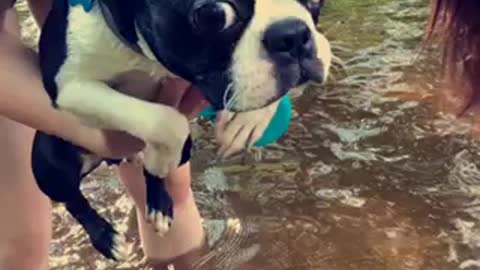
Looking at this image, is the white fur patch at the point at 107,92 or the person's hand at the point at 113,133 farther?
Answer: the person's hand at the point at 113,133

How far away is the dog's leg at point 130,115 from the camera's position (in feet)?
4.74

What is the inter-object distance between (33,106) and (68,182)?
0.40ft

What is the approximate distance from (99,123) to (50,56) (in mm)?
107

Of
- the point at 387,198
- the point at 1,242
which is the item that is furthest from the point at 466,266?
the point at 1,242

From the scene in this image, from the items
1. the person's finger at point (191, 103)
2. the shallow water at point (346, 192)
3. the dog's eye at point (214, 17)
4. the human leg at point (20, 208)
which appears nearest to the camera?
the dog's eye at point (214, 17)

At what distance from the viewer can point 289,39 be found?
1.33 meters

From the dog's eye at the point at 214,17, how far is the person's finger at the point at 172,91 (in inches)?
9.3

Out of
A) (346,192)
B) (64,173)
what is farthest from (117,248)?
(346,192)

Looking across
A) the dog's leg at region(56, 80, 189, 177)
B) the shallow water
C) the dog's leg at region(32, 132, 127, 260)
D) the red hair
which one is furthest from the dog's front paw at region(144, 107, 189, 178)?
the shallow water

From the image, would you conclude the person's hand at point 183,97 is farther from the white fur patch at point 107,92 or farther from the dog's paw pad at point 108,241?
the dog's paw pad at point 108,241

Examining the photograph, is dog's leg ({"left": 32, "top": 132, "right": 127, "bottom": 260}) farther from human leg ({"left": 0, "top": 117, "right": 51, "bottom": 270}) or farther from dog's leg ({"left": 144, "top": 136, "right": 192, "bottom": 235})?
human leg ({"left": 0, "top": 117, "right": 51, "bottom": 270})

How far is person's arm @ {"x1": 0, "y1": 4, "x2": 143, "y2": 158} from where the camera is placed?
62.4 inches

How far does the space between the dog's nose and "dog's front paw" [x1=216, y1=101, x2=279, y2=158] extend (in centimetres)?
17

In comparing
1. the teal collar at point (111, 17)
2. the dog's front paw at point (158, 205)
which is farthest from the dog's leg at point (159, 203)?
the teal collar at point (111, 17)
